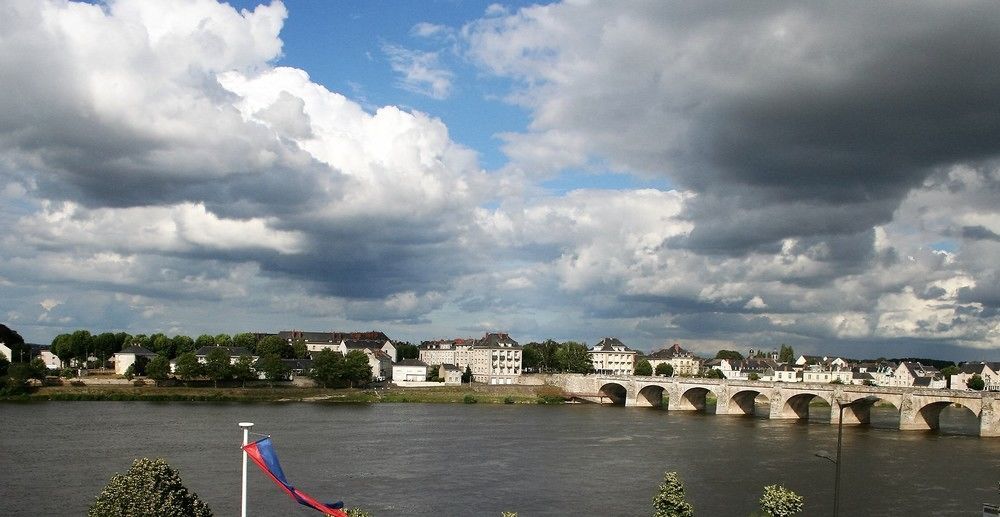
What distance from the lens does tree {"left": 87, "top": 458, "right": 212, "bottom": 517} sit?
Result: 2014 cm

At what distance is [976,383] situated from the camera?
14038 centimetres

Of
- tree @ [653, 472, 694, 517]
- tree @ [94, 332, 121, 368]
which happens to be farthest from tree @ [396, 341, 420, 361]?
tree @ [653, 472, 694, 517]

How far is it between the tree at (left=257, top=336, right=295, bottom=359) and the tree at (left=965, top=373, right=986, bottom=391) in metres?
118

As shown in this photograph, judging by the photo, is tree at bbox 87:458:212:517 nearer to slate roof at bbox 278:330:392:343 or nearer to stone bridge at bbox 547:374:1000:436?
stone bridge at bbox 547:374:1000:436

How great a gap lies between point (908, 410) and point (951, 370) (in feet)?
364

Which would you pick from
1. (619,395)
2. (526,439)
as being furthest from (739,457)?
(619,395)

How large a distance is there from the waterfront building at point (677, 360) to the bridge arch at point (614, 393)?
62079 mm

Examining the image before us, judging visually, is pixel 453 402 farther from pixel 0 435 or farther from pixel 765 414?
pixel 0 435

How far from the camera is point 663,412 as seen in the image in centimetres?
10144

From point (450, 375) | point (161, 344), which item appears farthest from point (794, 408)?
point (161, 344)

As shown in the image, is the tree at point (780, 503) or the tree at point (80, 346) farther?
the tree at point (80, 346)

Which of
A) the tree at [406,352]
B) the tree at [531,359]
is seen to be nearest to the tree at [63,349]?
the tree at [406,352]

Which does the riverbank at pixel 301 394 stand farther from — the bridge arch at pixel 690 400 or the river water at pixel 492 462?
the bridge arch at pixel 690 400

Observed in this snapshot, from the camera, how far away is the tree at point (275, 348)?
454 ft
